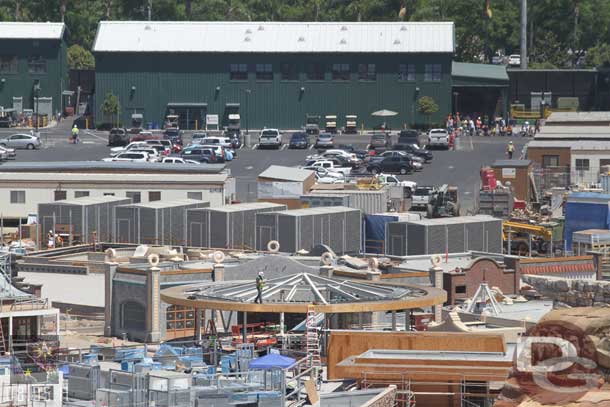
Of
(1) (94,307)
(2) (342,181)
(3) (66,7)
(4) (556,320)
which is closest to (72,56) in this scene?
(3) (66,7)

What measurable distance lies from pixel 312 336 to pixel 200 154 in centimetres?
6605

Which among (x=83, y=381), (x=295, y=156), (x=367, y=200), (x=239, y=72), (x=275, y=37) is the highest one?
(x=275, y=37)

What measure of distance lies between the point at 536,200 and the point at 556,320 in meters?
77.2

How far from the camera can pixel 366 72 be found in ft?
433

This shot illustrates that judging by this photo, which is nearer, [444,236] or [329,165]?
[444,236]

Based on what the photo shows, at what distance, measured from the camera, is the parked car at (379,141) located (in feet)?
384

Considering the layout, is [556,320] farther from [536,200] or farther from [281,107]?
[281,107]

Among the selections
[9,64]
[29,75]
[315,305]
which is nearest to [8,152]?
[9,64]

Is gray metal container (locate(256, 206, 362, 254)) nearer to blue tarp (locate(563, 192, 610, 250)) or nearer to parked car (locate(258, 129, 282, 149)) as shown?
blue tarp (locate(563, 192, 610, 250))

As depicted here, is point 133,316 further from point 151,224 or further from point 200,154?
point 200,154

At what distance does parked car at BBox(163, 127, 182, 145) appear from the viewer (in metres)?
119

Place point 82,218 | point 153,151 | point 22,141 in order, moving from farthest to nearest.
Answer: point 22,141 → point 153,151 → point 82,218

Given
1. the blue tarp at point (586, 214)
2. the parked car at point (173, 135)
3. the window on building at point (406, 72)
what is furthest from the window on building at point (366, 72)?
the blue tarp at point (586, 214)

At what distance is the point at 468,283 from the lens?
198 feet
